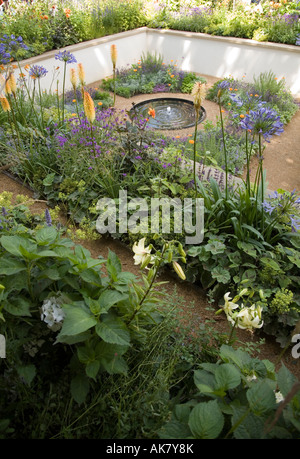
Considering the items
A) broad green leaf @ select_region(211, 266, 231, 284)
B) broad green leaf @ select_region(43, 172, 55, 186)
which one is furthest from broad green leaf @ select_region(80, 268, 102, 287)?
broad green leaf @ select_region(43, 172, 55, 186)

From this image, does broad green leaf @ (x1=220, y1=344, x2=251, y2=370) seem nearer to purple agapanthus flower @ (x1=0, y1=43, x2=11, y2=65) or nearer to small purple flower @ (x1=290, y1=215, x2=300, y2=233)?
small purple flower @ (x1=290, y1=215, x2=300, y2=233)

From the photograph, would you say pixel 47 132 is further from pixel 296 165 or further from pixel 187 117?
pixel 296 165

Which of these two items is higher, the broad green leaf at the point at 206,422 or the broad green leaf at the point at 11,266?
the broad green leaf at the point at 11,266

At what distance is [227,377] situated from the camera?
41.8 inches

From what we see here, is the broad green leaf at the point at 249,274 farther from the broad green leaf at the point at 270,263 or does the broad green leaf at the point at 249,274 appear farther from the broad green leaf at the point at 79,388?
the broad green leaf at the point at 79,388

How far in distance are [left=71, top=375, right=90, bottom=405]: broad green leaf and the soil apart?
0.77 metres

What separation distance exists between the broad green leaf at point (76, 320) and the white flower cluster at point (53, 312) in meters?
0.05

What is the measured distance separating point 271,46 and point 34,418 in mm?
7160

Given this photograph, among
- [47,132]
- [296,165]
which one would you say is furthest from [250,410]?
[296,165]

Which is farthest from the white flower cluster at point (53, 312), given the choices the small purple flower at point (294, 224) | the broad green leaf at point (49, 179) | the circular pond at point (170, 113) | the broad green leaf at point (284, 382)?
the circular pond at point (170, 113)

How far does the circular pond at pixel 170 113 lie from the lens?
5102mm

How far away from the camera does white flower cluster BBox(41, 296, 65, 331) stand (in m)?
1.12
